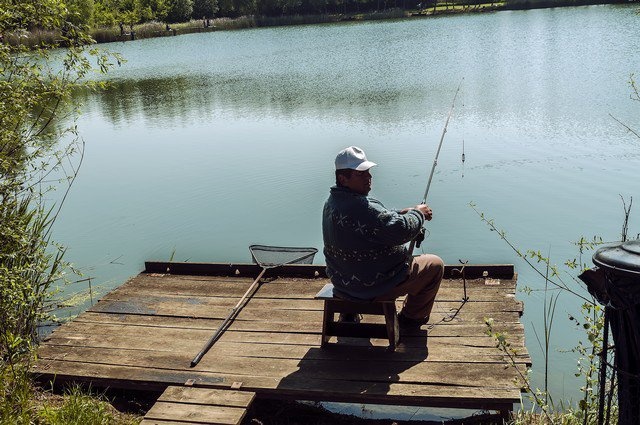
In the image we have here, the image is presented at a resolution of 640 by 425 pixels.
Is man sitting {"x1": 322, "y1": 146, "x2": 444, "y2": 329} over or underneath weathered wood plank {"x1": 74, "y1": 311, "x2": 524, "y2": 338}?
over

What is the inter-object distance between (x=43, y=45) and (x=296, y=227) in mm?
4351

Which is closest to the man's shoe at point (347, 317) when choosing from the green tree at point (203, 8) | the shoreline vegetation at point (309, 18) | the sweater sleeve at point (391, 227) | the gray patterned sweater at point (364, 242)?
the gray patterned sweater at point (364, 242)

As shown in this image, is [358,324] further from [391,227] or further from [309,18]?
[309,18]

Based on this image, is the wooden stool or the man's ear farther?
the wooden stool

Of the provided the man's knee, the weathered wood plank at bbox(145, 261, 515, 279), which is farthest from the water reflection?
the man's knee

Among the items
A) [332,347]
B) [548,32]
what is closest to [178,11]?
[548,32]

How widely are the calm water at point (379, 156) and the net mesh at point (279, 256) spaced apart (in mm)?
1305

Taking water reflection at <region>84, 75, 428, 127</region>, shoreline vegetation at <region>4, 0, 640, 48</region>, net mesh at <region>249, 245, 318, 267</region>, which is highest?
shoreline vegetation at <region>4, 0, 640, 48</region>

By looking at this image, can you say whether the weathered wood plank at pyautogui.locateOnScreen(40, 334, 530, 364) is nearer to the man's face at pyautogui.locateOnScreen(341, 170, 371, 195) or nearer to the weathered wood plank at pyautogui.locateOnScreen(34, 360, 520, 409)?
the weathered wood plank at pyautogui.locateOnScreen(34, 360, 520, 409)

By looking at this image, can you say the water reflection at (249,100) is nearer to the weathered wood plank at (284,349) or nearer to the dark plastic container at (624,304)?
the weathered wood plank at (284,349)

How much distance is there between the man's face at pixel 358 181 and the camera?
13.2ft

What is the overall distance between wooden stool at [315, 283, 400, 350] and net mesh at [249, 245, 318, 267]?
5.27 ft

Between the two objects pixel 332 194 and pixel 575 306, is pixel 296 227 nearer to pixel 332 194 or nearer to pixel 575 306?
pixel 575 306

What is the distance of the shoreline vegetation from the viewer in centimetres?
4872
